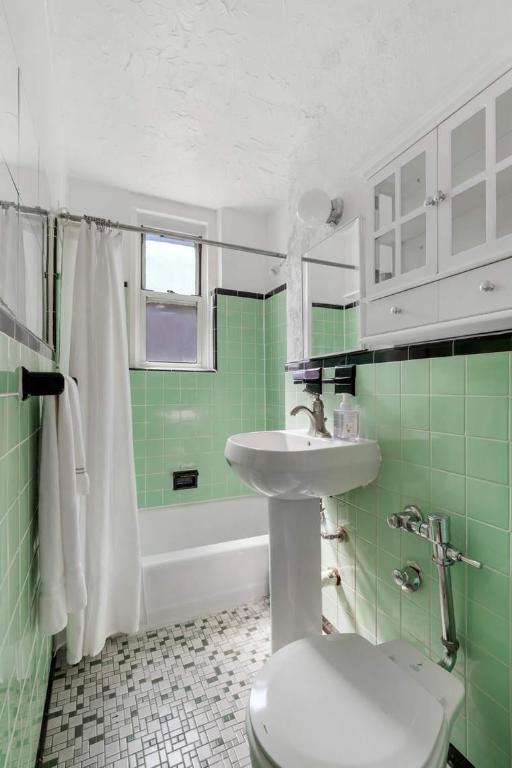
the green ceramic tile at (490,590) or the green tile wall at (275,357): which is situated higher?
the green tile wall at (275,357)

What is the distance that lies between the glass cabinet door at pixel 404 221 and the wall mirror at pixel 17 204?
974 millimetres

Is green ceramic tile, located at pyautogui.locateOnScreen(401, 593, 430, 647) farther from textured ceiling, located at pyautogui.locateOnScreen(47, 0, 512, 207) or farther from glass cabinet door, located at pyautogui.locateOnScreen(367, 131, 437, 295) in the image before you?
textured ceiling, located at pyautogui.locateOnScreen(47, 0, 512, 207)

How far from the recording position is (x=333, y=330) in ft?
5.02

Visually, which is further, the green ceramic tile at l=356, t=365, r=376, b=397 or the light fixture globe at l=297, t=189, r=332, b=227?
the light fixture globe at l=297, t=189, r=332, b=227

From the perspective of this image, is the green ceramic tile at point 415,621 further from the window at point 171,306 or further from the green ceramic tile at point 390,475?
the window at point 171,306

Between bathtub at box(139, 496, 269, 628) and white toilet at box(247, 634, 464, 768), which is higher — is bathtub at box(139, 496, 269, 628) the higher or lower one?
the lower one

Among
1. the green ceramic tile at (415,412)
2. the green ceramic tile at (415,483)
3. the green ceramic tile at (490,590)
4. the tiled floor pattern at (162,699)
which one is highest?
the green ceramic tile at (415,412)

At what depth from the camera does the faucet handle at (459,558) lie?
913 millimetres

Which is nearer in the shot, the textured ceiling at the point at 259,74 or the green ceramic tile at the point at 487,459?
the green ceramic tile at the point at 487,459

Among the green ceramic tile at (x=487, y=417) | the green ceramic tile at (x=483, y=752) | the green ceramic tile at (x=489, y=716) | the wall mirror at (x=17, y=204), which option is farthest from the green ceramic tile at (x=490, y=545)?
the wall mirror at (x=17, y=204)

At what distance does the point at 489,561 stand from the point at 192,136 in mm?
2127

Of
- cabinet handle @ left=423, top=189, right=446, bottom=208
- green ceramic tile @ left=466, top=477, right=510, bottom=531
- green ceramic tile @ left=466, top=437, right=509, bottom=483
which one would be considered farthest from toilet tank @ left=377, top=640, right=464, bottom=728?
cabinet handle @ left=423, top=189, right=446, bottom=208

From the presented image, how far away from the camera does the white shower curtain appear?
1418 millimetres

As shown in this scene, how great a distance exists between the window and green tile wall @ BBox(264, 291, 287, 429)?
44 centimetres
